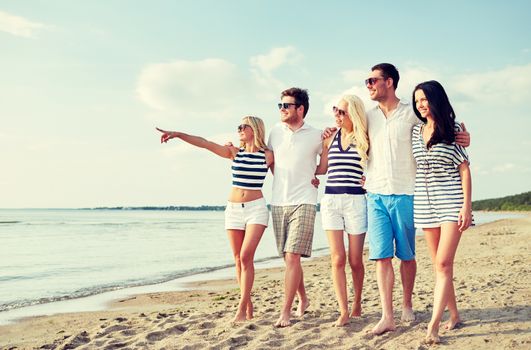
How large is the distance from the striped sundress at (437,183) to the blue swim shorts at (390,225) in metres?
0.12

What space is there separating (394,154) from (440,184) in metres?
0.50

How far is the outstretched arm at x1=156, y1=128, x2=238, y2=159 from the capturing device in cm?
523

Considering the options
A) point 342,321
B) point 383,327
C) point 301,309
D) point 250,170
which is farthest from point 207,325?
point 383,327

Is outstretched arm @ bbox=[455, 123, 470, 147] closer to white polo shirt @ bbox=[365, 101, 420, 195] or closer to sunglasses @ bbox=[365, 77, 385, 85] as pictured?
white polo shirt @ bbox=[365, 101, 420, 195]

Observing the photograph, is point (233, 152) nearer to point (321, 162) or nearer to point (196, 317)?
point (321, 162)

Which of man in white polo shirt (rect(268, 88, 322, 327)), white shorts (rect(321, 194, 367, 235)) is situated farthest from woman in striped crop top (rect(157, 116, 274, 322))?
white shorts (rect(321, 194, 367, 235))

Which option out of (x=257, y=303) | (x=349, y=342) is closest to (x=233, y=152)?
(x=349, y=342)

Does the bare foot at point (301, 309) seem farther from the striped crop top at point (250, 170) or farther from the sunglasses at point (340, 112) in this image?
the sunglasses at point (340, 112)

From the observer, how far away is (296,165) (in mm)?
5117

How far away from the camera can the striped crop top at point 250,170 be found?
5234 millimetres

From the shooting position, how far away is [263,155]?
17.3 feet

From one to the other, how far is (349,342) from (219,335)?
129cm

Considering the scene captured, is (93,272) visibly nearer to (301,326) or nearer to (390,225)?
(301,326)

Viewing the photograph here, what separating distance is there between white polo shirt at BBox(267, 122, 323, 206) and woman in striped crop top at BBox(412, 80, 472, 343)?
3.64 ft
